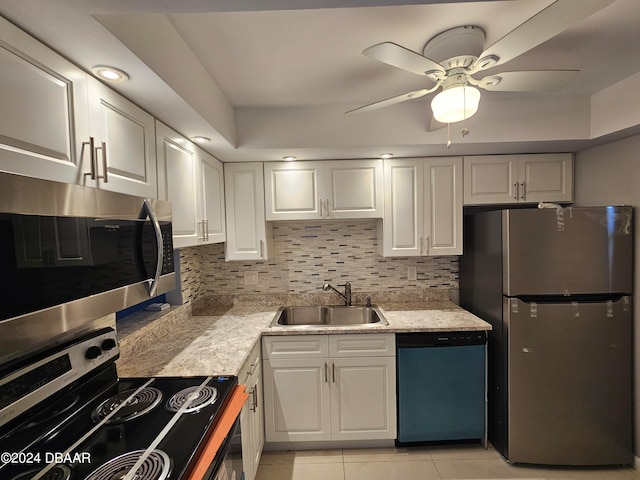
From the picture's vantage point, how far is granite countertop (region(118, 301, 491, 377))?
1.49 m

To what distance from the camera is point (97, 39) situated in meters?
0.88

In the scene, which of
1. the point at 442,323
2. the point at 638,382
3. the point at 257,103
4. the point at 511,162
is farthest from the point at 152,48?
the point at 638,382

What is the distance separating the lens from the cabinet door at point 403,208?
232 centimetres

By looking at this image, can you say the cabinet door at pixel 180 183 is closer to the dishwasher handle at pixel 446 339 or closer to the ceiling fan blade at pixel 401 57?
the ceiling fan blade at pixel 401 57

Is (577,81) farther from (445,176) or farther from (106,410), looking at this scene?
(106,410)

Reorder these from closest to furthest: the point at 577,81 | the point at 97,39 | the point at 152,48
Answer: the point at 97,39
the point at 152,48
the point at 577,81

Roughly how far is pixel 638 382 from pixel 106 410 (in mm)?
2863

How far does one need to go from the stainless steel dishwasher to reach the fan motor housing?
61.3 inches

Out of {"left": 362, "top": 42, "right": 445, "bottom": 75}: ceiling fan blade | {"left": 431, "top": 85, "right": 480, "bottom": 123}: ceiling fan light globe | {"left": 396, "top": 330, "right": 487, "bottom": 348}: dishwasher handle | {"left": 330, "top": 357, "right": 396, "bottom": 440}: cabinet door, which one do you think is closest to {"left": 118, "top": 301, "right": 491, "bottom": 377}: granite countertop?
{"left": 396, "top": 330, "right": 487, "bottom": 348}: dishwasher handle

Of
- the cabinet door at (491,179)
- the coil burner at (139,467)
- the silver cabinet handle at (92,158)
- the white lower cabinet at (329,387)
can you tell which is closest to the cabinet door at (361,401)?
the white lower cabinet at (329,387)

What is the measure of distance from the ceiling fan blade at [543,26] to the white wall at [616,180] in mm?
1516

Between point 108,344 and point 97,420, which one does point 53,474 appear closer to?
point 97,420

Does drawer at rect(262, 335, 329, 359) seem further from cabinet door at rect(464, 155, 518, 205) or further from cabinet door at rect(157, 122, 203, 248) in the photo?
cabinet door at rect(464, 155, 518, 205)

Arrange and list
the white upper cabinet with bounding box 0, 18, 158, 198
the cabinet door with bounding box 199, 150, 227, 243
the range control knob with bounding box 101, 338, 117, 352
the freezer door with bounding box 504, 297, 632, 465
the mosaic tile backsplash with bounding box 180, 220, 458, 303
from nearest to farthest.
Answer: the white upper cabinet with bounding box 0, 18, 158, 198, the range control knob with bounding box 101, 338, 117, 352, the freezer door with bounding box 504, 297, 632, 465, the cabinet door with bounding box 199, 150, 227, 243, the mosaic tile backsplash with bounding box 180, 220, 458, 303
